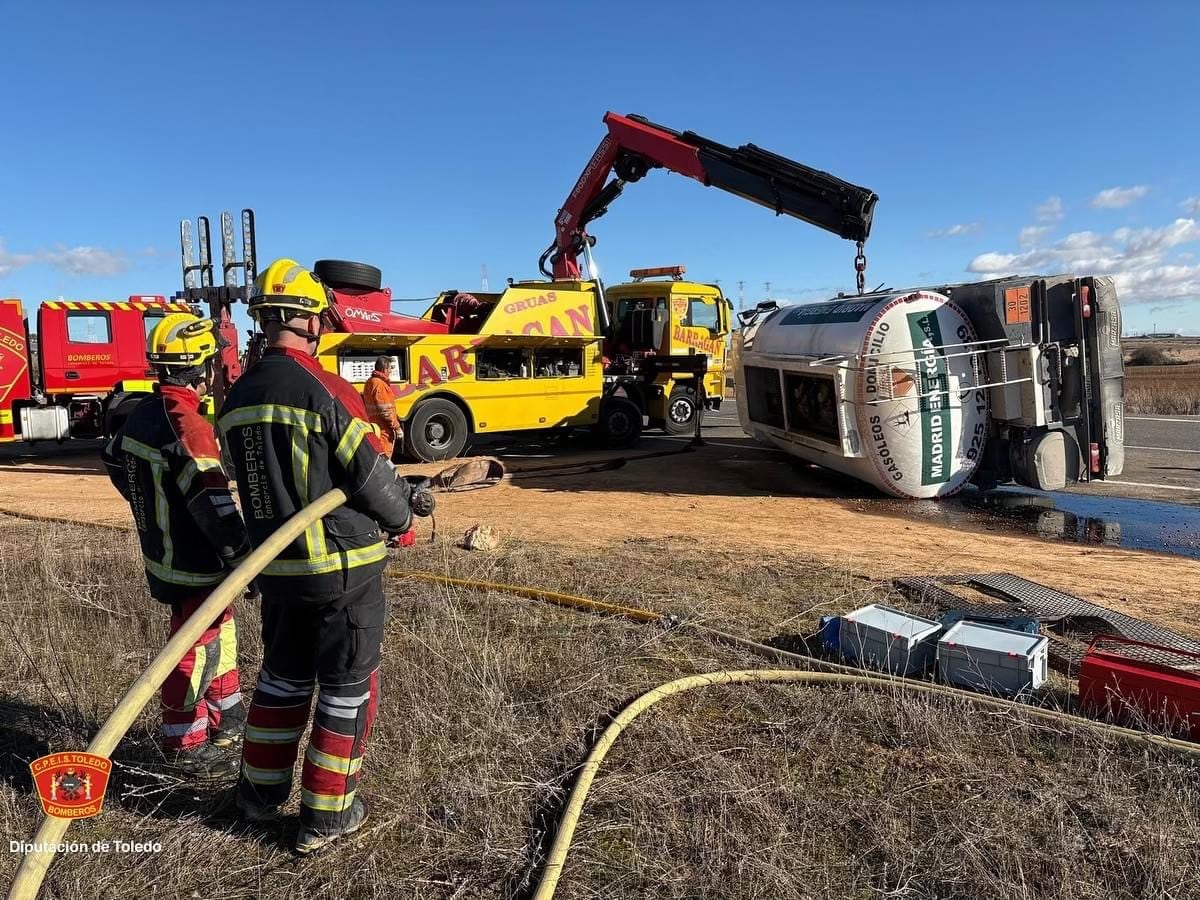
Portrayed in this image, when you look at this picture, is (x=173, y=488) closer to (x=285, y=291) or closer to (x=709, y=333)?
(x=285, y=291)

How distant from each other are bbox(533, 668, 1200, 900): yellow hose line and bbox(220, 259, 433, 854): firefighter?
0.72 metres

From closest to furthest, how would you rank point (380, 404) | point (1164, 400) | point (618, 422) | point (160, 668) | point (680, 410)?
point (160, 668)
point (380, 404)
point (618, 422)
point (680, 410)
point (1164, 400)

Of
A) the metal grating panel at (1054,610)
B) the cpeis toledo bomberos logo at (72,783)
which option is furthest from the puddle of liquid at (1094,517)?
the cpeis toledo bomberos logo at (72,783)

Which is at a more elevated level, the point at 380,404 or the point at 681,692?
the point at 380,404

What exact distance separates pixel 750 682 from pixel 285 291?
2.55 m

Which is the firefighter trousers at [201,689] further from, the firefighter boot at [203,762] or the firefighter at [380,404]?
the firefighter at [380,404]

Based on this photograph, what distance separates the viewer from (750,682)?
3.65 m

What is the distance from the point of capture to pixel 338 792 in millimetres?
2535

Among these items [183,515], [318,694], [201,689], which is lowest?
[201,689]

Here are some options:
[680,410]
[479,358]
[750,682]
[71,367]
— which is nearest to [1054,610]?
[750,682]

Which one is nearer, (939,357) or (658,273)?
(939,357)

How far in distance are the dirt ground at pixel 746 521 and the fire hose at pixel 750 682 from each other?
199 cm

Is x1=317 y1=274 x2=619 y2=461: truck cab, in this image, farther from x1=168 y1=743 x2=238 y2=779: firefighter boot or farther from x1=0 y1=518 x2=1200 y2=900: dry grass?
x1=168 y1=743 x2=238 y2=779: firefighter boot

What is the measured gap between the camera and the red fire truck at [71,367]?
1235cm
